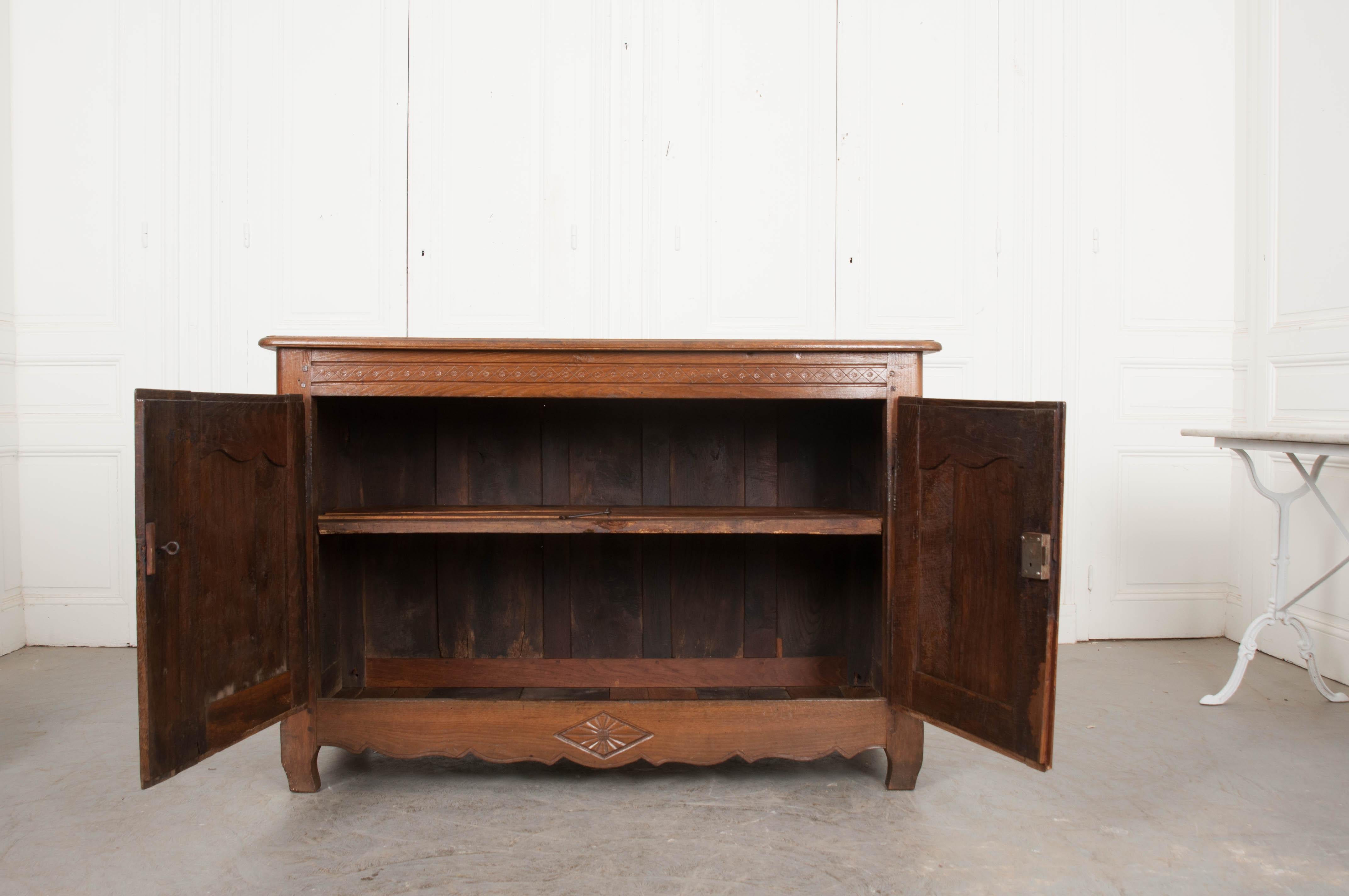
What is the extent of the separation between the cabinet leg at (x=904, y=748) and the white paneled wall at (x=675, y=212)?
165cm

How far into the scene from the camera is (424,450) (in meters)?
2.30

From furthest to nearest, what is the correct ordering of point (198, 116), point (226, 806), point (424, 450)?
point (198, 116) → point (424, 450) → point (226, 806)

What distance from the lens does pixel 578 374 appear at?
6.19 feet

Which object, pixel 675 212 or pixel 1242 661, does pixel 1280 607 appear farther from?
pixel 675 212

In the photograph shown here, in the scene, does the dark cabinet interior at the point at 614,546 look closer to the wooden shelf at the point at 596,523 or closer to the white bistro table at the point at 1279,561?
the wooden shelf at the point at 596,523

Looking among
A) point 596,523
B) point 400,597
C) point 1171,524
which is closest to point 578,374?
point 596,523

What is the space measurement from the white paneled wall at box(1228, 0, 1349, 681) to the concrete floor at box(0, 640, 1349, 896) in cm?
79

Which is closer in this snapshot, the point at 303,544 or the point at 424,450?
the point at 303,544

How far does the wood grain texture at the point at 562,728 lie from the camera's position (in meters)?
1.91

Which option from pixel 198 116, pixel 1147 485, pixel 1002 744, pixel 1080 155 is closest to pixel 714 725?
pixel 1002 744

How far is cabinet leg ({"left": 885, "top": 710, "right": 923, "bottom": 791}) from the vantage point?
193 centimetres

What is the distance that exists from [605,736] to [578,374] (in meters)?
0.83

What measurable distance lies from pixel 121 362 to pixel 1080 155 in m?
3.74

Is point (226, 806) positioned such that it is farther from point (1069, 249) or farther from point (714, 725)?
point (1069, 249)
